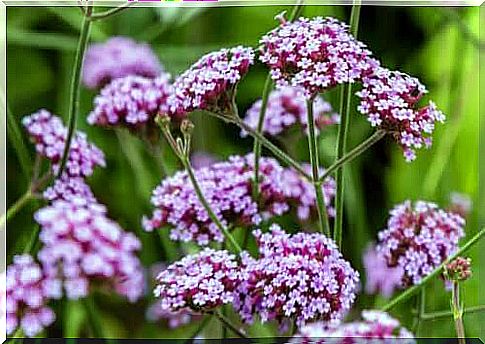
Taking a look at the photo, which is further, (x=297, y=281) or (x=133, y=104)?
(x=133, y=104)

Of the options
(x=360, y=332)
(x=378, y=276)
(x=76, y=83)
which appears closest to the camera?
(x=360, y=332)

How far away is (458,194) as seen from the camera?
97 centimetres

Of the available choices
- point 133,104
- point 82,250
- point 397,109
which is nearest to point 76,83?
point 133,104

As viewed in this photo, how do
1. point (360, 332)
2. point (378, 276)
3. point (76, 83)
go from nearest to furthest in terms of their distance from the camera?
point (360, 332), point (76, 83), point (378, 276)

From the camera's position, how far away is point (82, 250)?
73cm

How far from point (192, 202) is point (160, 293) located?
0.33ft

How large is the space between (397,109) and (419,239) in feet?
0.49

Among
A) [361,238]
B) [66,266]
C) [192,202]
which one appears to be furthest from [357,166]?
[66,266]

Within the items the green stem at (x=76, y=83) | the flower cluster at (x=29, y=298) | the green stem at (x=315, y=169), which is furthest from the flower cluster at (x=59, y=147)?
the green stem at (x=315, y=169)

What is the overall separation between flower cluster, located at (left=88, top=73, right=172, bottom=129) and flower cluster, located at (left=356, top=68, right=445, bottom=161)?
200 millimetres

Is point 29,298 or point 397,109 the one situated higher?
point 397,109

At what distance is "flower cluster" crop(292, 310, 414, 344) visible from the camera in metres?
0.69

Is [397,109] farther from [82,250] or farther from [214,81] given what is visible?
[82,250]

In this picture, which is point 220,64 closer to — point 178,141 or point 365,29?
point 178,141
